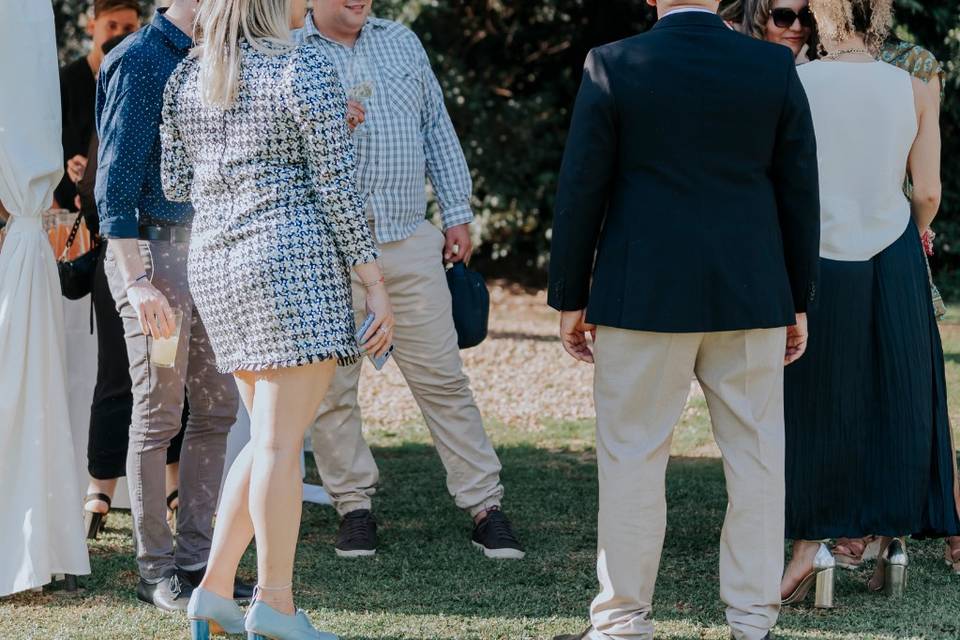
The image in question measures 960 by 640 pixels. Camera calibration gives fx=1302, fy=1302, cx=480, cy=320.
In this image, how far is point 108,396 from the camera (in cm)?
508

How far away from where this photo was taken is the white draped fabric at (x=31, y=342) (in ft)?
14.0

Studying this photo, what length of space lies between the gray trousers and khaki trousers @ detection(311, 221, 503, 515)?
2.81 feet

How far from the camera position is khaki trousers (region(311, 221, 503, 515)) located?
5066mm

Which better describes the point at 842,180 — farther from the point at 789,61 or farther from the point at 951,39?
the point at 951,39

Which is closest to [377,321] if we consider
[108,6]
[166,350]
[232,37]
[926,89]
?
[166,350]

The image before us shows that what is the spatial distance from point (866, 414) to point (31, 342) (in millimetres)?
2767

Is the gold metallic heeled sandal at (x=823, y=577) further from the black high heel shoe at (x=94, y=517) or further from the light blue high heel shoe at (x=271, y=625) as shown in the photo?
the black high heel shoe at (x=94, y=517)

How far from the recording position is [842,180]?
13.5 feet

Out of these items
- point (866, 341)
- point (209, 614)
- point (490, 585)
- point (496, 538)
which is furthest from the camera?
point (496, 538)

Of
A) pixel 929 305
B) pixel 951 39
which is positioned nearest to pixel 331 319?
pixel 929 305

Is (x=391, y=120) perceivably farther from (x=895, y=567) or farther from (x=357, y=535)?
(x=895, y=567)

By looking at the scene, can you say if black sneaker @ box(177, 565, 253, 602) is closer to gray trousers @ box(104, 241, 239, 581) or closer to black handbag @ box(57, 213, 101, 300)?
gray trousers @ box(104, 241, 239, 581)

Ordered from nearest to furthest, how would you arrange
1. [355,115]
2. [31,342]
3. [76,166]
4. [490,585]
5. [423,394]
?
[31,342]
[490,585]
[355,115]
[423,394]
[76,166]

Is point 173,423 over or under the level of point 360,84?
under
